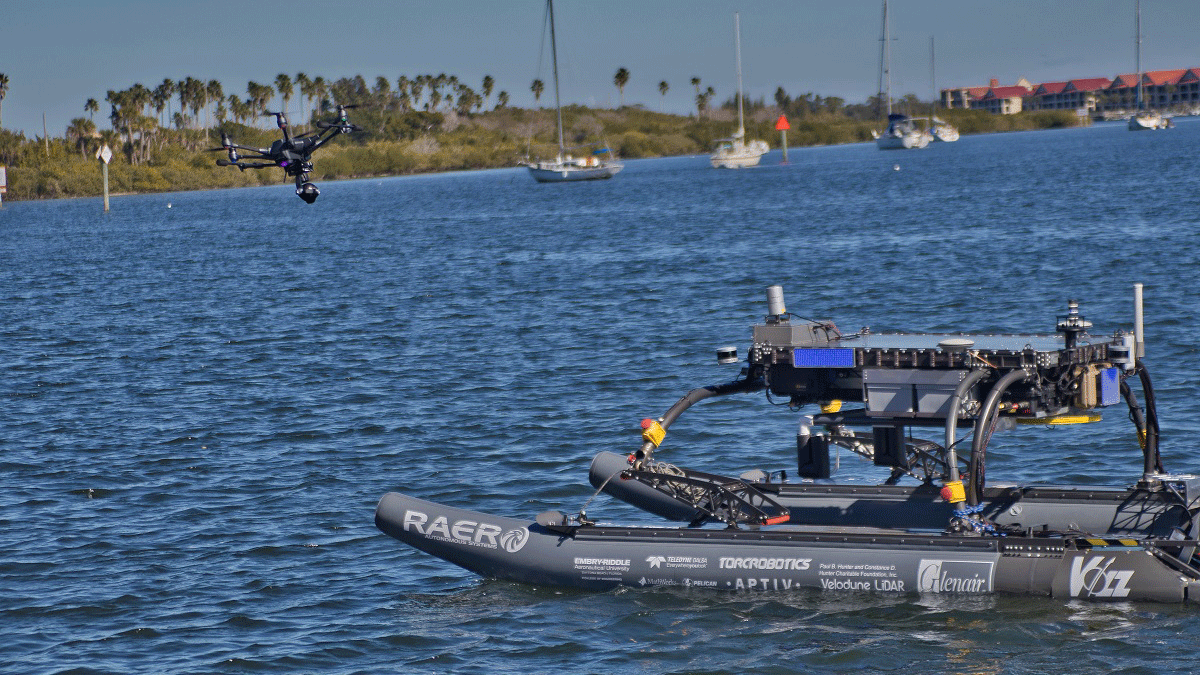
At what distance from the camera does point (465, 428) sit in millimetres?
26438

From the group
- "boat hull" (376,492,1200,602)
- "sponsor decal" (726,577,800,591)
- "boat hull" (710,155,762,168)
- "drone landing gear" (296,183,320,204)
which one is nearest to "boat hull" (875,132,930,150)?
"boat hull" (710,155,762,168)

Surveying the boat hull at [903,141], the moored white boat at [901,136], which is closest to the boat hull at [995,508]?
the moored white boat at [901,136]

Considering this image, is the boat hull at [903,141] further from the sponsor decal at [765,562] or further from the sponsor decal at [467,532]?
the sponsor decal at [765,562]

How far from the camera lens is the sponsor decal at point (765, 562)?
51.0 feet

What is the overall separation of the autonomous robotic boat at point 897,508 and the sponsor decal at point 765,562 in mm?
13

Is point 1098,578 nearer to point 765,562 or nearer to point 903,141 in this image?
point 765,562

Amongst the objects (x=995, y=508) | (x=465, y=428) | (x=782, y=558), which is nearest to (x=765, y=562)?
(x=782, y=558)

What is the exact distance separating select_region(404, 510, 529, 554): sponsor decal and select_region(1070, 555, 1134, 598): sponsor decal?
6078 mm

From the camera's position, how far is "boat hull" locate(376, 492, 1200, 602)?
48.7 ft

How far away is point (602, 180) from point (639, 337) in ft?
385

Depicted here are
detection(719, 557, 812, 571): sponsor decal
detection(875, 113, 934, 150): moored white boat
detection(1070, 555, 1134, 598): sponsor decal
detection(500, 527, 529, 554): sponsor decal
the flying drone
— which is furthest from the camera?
detection(875, 113, 934, 150): moored white boat

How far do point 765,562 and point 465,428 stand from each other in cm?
1160

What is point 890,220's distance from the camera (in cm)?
7112

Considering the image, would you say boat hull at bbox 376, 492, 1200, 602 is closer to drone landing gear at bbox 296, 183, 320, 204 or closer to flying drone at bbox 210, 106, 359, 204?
drone landing gear at bbox 296, 183, 320, 204
